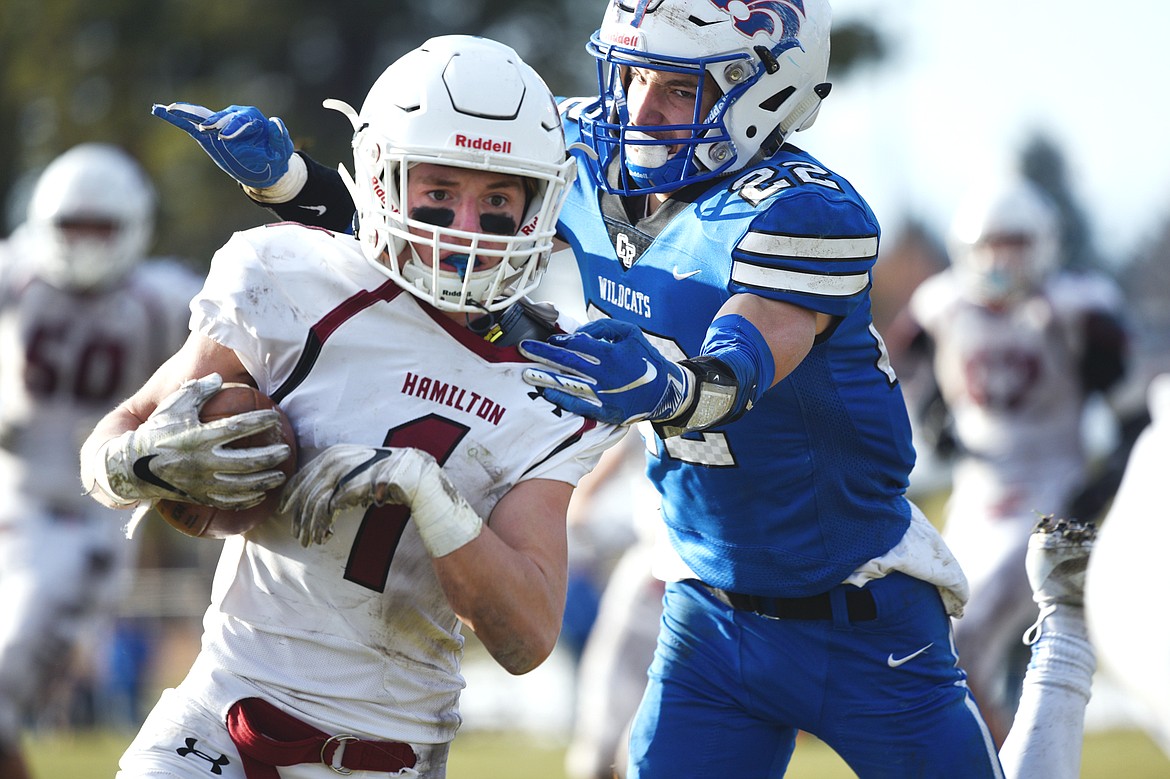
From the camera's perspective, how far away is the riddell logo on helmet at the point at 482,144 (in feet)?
9.79

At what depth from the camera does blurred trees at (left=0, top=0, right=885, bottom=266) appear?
2091 cm

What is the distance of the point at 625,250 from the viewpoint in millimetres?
3662

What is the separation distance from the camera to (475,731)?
13594mm

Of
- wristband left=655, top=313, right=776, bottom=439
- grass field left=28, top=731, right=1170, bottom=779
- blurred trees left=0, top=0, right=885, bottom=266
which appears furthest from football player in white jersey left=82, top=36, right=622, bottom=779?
blurred trees left=0, top=0, right=885, bottom=266

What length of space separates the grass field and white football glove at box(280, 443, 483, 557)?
210 inches

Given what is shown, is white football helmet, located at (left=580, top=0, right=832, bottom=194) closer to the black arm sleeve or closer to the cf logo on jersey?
the cf logo on jersey

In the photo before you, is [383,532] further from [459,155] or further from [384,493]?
[459,155]

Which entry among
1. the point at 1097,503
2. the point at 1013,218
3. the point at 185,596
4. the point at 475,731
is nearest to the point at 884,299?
the point at 185,596

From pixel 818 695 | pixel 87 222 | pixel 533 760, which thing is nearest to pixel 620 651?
pixel 533 760

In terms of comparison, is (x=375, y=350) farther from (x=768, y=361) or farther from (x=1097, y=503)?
(x=1097, y=503)

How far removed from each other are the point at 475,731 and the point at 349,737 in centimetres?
1091

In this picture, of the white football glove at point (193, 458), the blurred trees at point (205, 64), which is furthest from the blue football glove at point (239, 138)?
the blurred trees at point (205, 64)

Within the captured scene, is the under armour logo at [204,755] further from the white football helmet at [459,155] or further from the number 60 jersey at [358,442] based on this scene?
the white football helmet at [459,155]

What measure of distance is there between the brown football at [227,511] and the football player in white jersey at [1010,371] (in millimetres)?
4897
